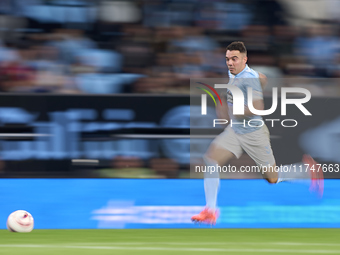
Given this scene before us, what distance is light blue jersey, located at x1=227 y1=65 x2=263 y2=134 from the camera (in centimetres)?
660

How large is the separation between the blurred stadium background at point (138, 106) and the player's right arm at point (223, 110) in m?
0.34

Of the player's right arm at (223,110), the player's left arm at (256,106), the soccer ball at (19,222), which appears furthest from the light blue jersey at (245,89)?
the soccer ball at (19,222)

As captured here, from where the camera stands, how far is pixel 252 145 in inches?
265

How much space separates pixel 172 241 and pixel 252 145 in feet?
4.72

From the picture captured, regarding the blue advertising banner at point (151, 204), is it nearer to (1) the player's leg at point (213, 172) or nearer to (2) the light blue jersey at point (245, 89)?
(1) the player's leg at point (213, 172)

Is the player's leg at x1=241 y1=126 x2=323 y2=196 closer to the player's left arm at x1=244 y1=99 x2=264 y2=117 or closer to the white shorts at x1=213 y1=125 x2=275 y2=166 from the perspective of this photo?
the white shorts at x1=213 y1=125 x2=275 y2=166

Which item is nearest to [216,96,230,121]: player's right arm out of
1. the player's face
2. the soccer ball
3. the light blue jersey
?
the light blue jersey

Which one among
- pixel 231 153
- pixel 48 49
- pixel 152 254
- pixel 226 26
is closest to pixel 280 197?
pixel 231 153

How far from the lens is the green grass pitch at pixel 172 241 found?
17.3ft

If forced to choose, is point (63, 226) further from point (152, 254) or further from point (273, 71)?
point (273, 71)

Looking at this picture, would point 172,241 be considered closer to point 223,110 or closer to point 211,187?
point 211,187

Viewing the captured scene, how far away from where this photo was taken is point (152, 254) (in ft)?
16.6

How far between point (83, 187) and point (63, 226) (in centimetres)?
44

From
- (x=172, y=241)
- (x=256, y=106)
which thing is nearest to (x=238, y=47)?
(x=256, y=106)
